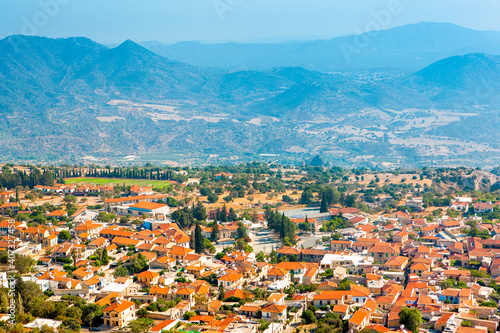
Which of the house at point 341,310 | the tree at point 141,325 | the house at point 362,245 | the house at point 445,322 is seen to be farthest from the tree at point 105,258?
the house at point 445,322

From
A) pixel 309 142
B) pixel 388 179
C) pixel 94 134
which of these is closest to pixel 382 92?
pixel 309 142

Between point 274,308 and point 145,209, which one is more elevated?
point 145,209

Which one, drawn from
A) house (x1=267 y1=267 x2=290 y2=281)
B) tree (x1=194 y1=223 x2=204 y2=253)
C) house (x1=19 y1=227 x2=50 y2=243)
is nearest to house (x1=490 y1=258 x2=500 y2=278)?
house (x1=267 y1=267 x2=290 y2=281)

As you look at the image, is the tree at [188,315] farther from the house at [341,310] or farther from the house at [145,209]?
the house at [145,209]

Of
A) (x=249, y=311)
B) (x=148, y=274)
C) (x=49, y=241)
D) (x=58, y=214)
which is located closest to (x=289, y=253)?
(x=148, y=274)

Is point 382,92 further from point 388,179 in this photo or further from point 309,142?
point 388,179

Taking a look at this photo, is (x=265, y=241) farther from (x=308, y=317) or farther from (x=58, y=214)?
(x=308, y=317)
